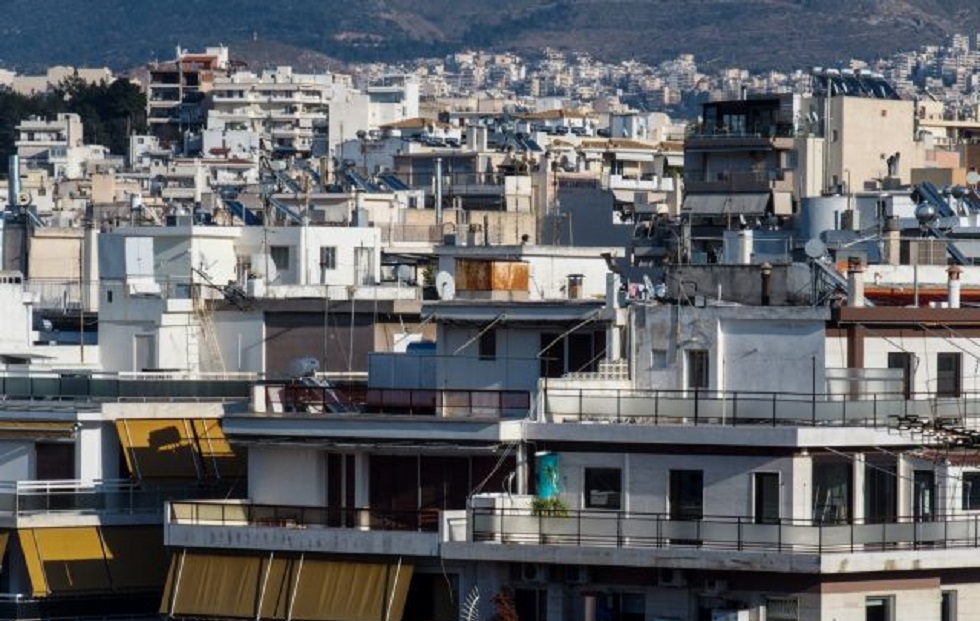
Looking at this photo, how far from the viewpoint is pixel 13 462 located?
45.6m

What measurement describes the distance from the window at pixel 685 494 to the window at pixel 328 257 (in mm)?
20930

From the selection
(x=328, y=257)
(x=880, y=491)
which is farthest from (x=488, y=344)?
(x=328, y=257)

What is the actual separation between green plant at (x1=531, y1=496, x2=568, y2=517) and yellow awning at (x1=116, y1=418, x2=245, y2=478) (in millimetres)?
6408

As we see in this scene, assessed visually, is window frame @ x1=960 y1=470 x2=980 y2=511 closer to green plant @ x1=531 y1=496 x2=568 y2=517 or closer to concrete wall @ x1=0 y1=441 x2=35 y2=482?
A: green plant @ x1=531 y1=496 x2=568 y2=517

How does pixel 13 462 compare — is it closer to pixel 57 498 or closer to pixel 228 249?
pixel 57 498

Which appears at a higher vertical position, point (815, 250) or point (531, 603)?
point (815, 250)

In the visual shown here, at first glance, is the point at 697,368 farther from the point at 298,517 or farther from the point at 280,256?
the point at 280,256

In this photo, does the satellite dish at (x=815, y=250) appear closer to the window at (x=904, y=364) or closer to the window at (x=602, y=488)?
the window at (x=904, y=364)

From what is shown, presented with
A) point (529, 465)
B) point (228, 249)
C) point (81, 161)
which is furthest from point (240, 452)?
point (81, 161)

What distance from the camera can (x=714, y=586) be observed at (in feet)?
127

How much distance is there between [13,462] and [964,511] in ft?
39.4

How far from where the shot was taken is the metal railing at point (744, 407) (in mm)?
39438

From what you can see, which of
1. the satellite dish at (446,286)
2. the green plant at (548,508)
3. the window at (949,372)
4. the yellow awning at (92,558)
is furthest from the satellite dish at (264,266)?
the window at (949,372)

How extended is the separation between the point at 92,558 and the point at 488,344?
5.52 m
